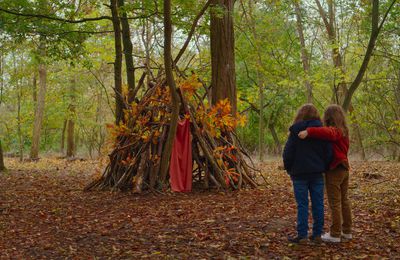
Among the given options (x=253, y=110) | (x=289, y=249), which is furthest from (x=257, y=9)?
(x=289, y=249)

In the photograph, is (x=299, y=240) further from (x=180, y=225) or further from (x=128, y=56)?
(x=128, y=56)

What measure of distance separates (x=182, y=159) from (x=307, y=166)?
153 inches

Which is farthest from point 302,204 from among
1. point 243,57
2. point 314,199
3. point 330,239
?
point 243,57

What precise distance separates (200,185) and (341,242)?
13.3ft

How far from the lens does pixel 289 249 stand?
14.0 ft

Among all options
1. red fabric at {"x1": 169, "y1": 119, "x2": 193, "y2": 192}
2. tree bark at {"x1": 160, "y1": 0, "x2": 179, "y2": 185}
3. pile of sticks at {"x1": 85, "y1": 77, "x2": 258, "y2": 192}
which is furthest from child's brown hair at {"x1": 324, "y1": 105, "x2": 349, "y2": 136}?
red fabric at {"x1": 169, "y1": 119, "x2": 193, "y2": 192}

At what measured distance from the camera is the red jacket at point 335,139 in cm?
423

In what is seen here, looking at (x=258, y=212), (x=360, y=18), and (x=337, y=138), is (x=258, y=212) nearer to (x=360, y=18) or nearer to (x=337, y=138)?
(x=337, y=138)

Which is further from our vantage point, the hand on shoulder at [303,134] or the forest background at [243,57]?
the forest background at [243,57]

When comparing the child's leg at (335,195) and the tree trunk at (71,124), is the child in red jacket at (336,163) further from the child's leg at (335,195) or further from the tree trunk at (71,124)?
the tree trunk at (71,124)

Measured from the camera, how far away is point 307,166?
427cm

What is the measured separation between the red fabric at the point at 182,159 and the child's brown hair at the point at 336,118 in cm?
380

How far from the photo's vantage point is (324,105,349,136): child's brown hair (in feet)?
14.3

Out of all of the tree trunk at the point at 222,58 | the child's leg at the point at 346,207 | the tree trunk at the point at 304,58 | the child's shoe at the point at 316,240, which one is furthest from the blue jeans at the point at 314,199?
the tree trunk at the point at 304,58
